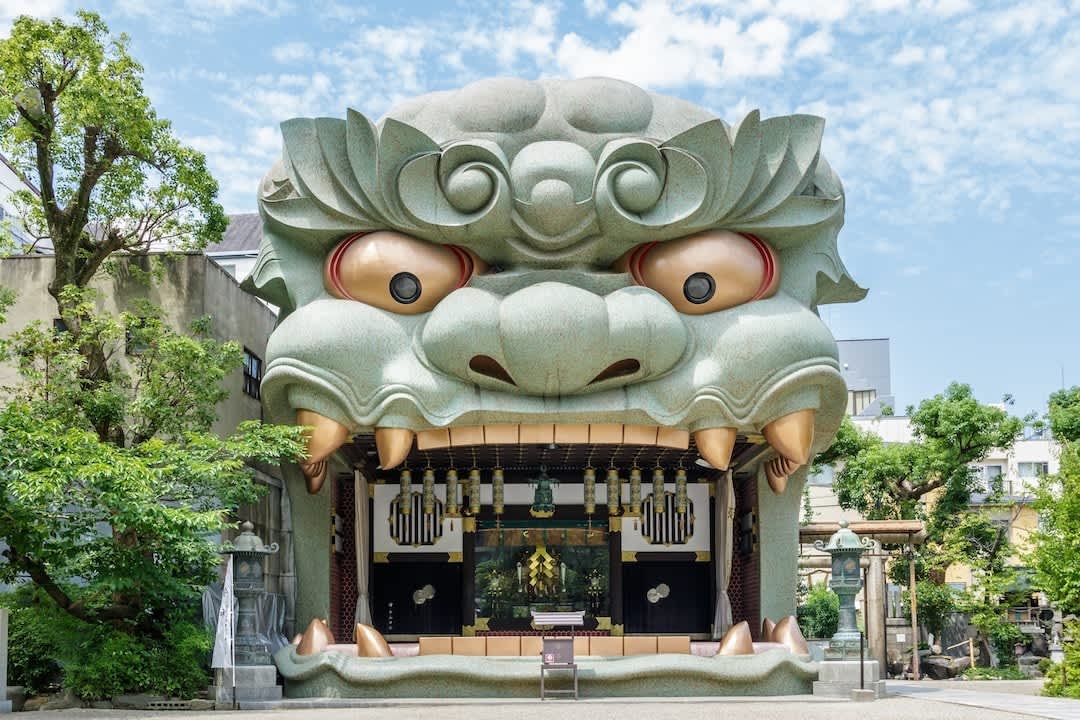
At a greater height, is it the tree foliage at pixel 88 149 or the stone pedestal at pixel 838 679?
the tree foliage at pixel 88 149

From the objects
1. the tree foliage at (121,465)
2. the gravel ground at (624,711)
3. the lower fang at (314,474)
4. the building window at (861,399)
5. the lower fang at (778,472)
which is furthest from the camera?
the building window at (861,399)

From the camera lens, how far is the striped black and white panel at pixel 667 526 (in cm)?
2195

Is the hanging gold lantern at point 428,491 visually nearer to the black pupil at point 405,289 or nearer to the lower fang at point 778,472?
the black pupil at point 405,289

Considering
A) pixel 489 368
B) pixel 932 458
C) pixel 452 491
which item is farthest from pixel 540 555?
pixel 932 458

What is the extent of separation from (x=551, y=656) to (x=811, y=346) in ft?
19.1

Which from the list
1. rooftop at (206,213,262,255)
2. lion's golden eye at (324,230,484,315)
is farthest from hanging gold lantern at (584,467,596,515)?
rooftop at (206,213,262,255)

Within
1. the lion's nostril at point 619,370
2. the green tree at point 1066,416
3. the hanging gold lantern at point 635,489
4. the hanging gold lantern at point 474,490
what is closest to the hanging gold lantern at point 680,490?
the hanging gold lantern at point 635,489

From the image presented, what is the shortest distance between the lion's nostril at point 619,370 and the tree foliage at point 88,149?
762 cm

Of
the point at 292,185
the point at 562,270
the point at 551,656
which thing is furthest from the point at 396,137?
the point at 551,656

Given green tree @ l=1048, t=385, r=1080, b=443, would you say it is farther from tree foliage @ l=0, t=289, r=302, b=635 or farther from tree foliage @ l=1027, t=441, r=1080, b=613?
tree foliage @ l=0, t=289, r=302, b=635

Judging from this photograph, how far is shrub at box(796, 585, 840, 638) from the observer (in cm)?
3133

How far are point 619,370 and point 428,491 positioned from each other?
5178 millimetres

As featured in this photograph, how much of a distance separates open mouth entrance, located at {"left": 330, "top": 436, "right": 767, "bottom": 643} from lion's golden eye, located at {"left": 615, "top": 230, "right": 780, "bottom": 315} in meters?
4.82

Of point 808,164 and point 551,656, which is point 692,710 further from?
point 808,164
